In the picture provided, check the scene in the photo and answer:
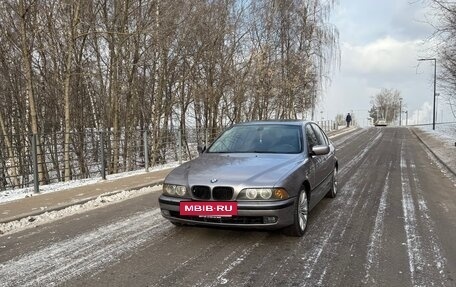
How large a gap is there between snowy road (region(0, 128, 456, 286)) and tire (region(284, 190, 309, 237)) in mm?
97

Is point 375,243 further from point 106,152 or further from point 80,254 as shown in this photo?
point 106,152

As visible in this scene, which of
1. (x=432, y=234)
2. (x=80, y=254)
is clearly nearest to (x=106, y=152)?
(x=80, y=254)

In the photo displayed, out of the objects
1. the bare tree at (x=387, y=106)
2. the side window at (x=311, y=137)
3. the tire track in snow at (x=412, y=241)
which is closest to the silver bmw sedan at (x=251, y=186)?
the side window at (x=311, y=137)

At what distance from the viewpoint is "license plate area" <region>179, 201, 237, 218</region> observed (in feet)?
16.4

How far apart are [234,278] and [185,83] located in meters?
17.9

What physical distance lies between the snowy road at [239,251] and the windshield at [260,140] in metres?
1.18

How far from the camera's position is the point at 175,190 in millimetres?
5375

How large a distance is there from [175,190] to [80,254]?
1.28 m

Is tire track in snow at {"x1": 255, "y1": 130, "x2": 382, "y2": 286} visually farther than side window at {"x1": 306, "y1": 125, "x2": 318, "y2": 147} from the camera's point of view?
No

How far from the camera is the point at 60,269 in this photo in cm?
449

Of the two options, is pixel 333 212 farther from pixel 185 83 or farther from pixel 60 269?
pixel 185 83

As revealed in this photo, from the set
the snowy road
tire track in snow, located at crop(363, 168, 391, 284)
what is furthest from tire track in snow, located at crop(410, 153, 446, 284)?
tire track in snow, located at crop(363, 168, 391, 284)

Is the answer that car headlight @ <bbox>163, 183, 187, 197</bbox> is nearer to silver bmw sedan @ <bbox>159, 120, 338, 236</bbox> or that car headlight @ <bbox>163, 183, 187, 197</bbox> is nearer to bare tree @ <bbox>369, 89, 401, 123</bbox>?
silver bmw sedan @ <bbox>159, 120, 338, 236</bbox>

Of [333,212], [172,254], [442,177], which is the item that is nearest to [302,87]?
[442,177]
